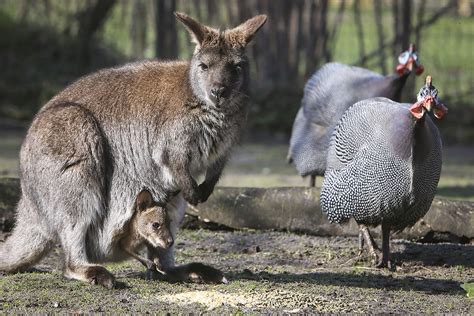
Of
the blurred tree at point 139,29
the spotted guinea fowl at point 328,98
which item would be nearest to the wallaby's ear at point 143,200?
the spotted guinea fowl at point 328,98

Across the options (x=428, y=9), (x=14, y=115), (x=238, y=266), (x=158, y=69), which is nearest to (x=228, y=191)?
(x=238, y=266)

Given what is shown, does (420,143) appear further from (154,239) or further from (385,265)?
(154,239)

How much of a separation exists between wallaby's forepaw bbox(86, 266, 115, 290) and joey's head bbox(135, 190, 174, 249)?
302 millimetres

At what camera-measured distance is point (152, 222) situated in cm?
574

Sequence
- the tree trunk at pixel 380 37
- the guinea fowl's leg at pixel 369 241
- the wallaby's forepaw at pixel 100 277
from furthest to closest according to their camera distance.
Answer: the tree trunk at pixel 380 37, the guinea fowl's leg at pixel 369 241, the wallaby's forepaw at pixel 100 277

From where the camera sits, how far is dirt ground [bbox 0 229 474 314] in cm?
534

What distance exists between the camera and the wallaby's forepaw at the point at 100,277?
5.62 meters

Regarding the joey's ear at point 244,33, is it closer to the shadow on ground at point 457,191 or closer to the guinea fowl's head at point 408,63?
the guinea fowl's head at point 408,63

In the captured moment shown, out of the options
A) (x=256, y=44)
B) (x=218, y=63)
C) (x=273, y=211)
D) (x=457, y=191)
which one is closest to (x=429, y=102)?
(x=218, y=63)

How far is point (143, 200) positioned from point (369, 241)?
1.81 meters

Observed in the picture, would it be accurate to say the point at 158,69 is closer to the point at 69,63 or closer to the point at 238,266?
the point at 238,266

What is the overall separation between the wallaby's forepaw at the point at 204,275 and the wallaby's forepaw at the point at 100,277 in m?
0.48

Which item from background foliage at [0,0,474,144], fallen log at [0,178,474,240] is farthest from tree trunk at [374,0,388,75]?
fallen log at [0,178,474,240]

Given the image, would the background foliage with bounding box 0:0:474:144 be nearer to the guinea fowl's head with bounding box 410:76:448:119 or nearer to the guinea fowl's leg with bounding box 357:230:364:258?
the guinea fowl's leg with bounding box 357:230:364:258
